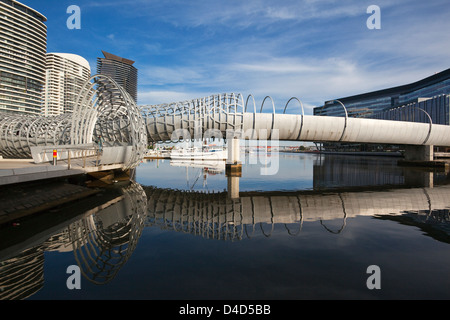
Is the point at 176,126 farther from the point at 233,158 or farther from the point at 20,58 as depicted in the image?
the point at 20,58

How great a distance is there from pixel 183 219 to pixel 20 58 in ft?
513

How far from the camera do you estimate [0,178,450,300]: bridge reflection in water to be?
831 cm

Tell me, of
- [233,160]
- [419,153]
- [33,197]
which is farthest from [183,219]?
[419,153]

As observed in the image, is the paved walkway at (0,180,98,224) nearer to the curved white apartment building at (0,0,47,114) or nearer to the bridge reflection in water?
the bridge reflection in water

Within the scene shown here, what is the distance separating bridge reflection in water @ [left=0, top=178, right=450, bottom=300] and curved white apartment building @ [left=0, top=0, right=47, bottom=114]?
135 meters

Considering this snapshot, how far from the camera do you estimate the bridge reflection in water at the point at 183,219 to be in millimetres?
8312

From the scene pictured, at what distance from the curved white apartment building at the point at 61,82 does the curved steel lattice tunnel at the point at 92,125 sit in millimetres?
149187

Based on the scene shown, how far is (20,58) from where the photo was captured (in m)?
125

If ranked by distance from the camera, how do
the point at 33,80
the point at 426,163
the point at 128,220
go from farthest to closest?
the point at 33,80
the point at 426,163
the point at 128,220

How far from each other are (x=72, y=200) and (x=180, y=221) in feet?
29.3

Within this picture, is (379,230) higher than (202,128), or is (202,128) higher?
(202,128)

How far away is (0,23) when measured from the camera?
383ft

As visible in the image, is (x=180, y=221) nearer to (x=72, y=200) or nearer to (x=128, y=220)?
(x=128, y=220)
